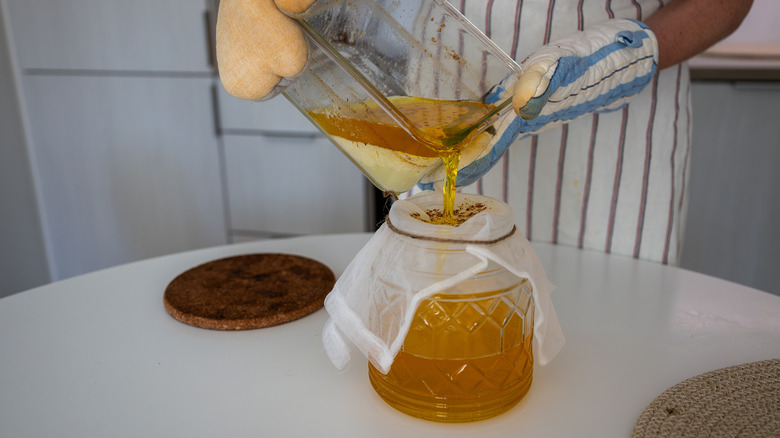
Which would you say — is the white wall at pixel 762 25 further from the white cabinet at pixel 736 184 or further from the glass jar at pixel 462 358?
the glass jar at pixel 462 358

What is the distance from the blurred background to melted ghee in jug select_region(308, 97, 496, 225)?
1.43 meters

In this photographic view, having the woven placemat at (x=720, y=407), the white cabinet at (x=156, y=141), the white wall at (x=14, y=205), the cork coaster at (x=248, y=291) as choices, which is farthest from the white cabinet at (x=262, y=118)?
the woven placemat at (x=720, y=407)

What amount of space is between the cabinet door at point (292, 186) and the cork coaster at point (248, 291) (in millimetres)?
1171

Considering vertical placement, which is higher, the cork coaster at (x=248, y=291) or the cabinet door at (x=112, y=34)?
the cabinet door at (x=112, y=34)

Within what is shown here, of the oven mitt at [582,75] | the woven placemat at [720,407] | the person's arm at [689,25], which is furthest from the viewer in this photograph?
the person's arm at [689,25]

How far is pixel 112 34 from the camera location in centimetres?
204

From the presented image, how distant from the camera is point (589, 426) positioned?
520 millimetres

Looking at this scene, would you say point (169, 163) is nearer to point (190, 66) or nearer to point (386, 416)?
point (190, 66)

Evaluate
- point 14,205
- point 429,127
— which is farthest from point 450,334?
point 14,205

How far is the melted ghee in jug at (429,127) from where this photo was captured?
54cm

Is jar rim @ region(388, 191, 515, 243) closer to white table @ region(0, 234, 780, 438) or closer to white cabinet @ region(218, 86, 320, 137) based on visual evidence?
white table @ region(0, 234, 780, 438)

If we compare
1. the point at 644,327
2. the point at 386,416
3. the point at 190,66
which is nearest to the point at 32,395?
the point at 386,416

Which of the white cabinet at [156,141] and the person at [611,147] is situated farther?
the white cabinet at [156,141]

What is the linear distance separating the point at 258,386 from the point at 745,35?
233 centimetres
